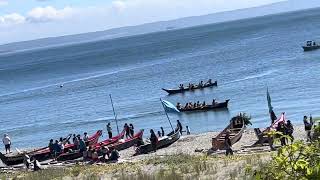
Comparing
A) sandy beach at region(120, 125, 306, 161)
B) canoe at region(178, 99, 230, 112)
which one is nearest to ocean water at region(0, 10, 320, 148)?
canoe at region(178, 99, 230, 112)

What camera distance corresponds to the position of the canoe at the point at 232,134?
26.5 metres

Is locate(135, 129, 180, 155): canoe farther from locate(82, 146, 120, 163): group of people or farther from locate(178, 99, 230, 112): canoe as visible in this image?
locate(178, 99, 230, 112): canoe

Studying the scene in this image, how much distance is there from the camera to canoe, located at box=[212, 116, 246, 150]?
26500mm

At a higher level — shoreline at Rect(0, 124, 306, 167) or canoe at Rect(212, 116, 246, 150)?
canoe at Rect(212, 116, 246, 150)

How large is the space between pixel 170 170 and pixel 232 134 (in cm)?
1074

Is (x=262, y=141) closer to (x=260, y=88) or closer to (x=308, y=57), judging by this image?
(x=260, y=88)

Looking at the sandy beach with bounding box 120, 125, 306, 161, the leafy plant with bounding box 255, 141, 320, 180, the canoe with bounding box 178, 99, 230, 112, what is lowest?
the sandy beach with bounding box 120, 125, 306, 161

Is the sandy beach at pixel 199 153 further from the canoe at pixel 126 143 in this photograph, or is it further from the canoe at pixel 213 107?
the canoe at pixel 213 107

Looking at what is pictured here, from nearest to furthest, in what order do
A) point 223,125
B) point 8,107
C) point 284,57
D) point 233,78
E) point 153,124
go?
Result: point 223,125 → point 153,124 → point 233,78 → point 8,107 → point 284,57

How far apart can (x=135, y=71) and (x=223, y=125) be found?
2505 inches

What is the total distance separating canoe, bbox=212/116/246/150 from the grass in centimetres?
469

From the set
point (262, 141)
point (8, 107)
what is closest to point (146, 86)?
point (8, 107)

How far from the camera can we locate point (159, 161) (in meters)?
21.8

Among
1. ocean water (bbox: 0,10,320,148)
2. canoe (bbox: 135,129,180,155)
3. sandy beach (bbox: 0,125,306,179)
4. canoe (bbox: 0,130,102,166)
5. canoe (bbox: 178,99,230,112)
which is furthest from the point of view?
canoe (bbox: 178,99,230,112)
